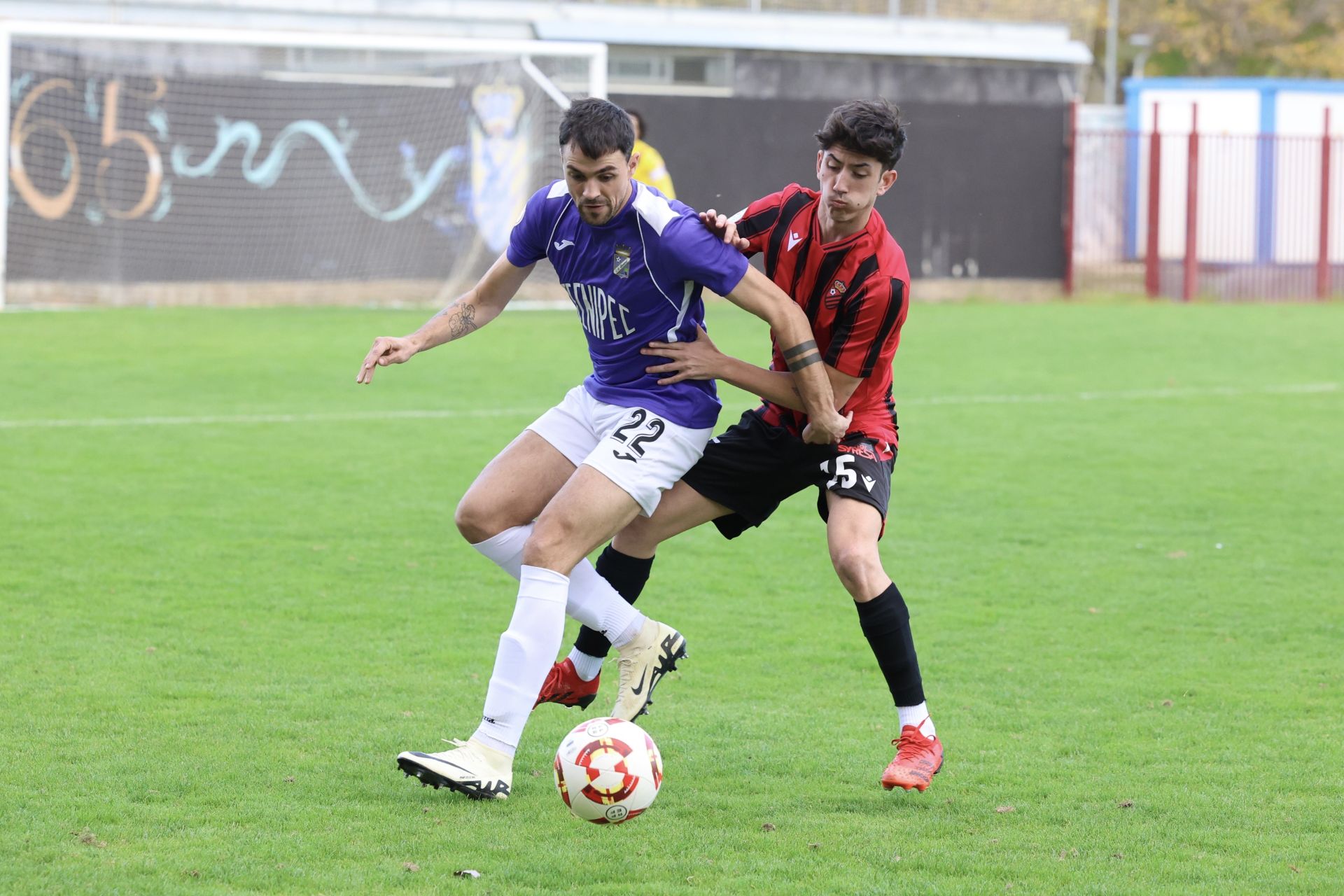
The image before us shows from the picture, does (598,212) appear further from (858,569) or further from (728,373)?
(858,569)

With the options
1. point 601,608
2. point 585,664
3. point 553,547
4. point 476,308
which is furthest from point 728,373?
point 585,664

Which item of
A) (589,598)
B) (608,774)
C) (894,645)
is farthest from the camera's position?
(589,598)

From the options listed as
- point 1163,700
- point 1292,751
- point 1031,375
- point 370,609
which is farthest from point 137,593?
point 1031,375

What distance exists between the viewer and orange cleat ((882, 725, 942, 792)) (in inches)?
178

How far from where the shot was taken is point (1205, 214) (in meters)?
27.1

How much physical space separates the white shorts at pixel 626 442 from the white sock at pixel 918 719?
98 centimetres

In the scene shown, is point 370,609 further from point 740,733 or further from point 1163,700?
point 1163,700

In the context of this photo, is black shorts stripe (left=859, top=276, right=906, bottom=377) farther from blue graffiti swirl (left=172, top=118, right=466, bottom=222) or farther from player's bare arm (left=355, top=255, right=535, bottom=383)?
blue graffiti swirl (left=172, top=118, right=466, bottom=222)

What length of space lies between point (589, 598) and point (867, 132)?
1.66 metres

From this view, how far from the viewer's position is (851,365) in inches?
195

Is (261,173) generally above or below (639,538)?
above

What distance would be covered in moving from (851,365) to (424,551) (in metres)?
3.53

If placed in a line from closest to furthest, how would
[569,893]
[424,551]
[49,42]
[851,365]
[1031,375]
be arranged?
[569,893]
[851,365]
[424,551]
[1031,375]
[49,42]

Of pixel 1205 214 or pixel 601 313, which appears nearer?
pixel 601 313
